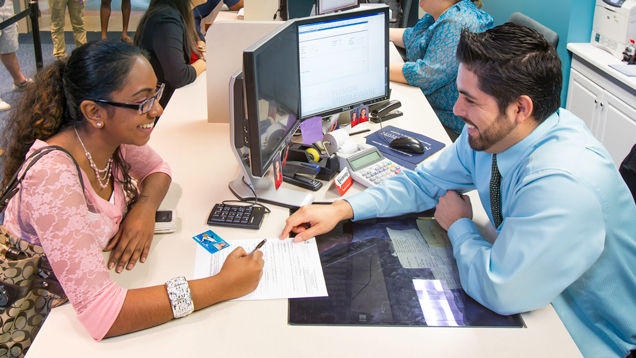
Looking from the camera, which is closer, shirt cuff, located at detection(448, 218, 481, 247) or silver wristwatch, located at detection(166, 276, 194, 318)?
silver wristwatch, located at detection(166, 276, 194, 318)

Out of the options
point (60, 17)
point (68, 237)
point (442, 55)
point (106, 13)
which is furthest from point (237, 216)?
point (106, 13)

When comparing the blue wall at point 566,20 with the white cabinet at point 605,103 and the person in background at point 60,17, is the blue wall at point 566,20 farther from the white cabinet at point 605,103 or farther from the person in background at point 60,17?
the person in background at point 60,17

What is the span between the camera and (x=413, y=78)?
2340 mm

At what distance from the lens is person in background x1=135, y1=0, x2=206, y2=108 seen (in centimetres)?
221

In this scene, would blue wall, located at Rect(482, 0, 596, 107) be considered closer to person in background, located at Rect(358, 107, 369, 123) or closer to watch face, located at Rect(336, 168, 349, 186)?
person in background, located at Rect(358, 107, 369, 123)

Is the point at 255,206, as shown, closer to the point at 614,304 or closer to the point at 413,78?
the point at 614,304

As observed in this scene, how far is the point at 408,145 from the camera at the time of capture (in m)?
1.69

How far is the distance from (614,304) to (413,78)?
1509mm

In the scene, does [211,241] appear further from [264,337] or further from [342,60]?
[342,60]

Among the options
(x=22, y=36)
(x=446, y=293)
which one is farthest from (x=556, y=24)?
(x=22, y=36)

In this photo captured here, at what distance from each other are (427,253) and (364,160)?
18.3 inches

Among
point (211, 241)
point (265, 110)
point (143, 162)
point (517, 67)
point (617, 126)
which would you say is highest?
point (517, 67)

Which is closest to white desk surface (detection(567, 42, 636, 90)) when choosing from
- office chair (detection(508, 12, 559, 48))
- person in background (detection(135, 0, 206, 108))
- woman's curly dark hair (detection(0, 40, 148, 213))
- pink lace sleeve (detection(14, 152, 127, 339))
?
office chair (detection(508, 12, 559, 48))

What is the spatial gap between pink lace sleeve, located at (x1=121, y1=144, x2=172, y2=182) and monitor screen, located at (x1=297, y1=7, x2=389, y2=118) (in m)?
0.48
